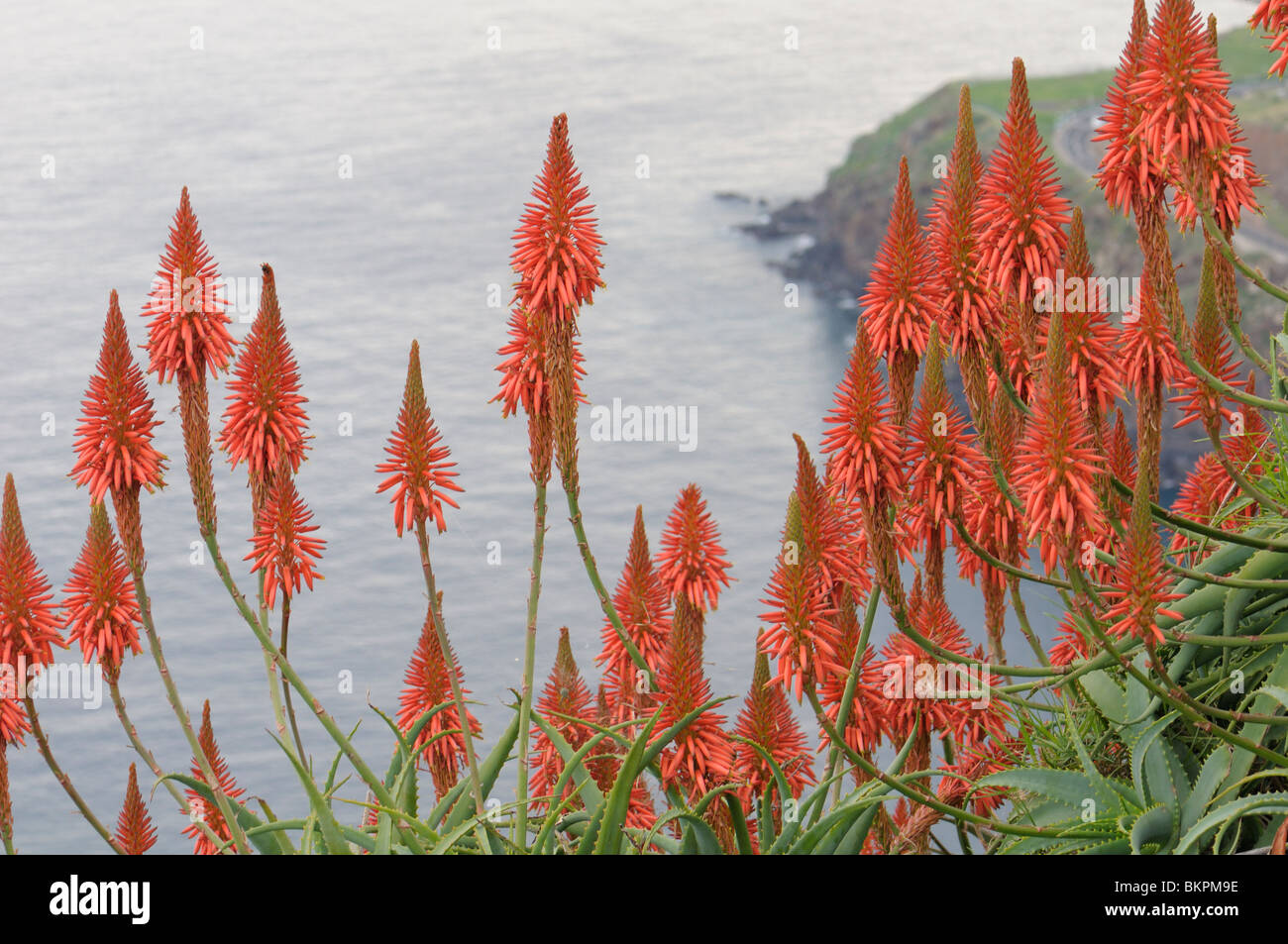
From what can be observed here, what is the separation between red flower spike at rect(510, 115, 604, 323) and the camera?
2.92 meters

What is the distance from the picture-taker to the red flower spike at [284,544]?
3033 mm

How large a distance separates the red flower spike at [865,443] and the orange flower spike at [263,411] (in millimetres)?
1043

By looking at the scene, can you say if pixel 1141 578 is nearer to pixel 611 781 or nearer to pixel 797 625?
pixel 797 625

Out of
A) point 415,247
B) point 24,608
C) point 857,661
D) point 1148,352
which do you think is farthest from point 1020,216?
point 415,247

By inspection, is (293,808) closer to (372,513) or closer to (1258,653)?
(372,513)

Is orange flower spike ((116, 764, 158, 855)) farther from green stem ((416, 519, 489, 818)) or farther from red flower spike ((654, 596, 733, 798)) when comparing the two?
red flower spike ((654, 596, 733, 798))

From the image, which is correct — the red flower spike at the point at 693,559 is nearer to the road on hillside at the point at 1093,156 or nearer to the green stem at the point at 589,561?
the green stem at the point at 589,561

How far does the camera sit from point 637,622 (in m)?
3.67

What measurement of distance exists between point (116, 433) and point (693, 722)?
4.23 feet

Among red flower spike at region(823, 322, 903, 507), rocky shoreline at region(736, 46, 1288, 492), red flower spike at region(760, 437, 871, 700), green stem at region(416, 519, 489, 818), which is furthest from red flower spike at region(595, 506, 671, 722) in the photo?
rocky shoreline at region(736, 46, 1288, 492)

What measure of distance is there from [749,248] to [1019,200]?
12.5 metres

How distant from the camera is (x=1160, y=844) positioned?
3.56m

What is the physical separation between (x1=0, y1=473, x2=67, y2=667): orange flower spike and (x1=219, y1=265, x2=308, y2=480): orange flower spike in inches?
17.7
